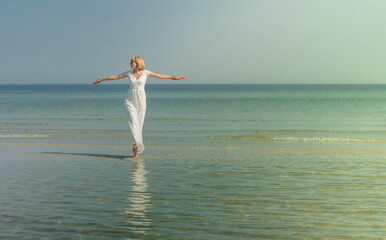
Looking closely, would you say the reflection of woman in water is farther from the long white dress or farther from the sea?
the long white dress

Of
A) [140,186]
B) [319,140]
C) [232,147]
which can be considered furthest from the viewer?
[319,140]

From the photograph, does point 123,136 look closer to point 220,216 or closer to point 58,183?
point 58,183

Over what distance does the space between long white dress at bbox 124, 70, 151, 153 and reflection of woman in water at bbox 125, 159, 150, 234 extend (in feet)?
7.04

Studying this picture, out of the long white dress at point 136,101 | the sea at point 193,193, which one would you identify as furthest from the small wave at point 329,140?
the long white dress at point 136,101

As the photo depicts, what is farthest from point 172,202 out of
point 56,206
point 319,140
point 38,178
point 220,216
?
point 319,140

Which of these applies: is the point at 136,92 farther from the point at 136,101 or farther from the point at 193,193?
the point at 193,193

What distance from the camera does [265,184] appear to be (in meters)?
8.95

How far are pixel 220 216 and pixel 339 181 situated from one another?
345cm

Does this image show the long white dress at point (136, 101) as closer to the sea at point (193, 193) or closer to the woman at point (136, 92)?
the woman at point (136, 92)

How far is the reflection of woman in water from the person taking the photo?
6.38 m

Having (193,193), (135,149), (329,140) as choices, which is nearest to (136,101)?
(135,149)

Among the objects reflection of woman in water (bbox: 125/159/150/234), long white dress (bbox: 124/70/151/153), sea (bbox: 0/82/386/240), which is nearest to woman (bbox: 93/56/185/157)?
long white dress (bbox: 124/70/151/153)

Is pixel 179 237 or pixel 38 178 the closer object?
pixel 179 237

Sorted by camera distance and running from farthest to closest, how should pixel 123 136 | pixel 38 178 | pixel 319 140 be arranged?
pixel 123 136
pixel 319 140
pixel 38 178
